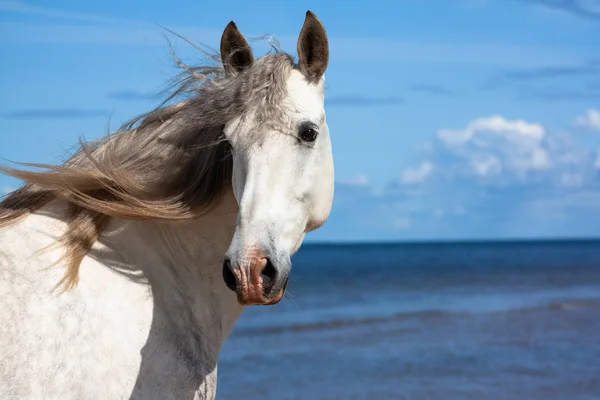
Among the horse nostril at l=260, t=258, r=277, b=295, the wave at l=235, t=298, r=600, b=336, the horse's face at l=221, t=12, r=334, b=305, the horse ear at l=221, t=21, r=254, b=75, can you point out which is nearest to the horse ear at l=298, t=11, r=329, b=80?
the horse's face at l=221, t=12, r=334, b=305

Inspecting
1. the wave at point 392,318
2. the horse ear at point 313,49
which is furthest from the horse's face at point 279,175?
the wave at point 392,318

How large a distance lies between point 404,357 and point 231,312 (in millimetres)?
9633

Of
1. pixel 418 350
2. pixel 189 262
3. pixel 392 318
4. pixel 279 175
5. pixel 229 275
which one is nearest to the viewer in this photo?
pixel 229 275

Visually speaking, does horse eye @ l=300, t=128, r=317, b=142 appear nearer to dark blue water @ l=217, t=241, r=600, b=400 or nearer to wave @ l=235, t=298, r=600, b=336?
dark blue water @ l=217, t=241, r=600, b=400

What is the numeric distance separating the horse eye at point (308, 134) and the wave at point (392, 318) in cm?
1237

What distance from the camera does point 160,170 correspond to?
2.81 metres

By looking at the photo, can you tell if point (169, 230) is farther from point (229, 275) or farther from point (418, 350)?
point (418, 350)

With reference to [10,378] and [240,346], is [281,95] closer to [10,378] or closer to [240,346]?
[10,378]

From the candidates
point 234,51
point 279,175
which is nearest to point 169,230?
point 279,175

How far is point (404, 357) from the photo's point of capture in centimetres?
1212

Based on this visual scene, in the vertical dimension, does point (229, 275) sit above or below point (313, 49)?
below

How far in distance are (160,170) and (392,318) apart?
1553cm

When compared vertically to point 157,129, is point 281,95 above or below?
above

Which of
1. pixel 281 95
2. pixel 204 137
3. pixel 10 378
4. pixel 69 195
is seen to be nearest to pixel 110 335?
pixel 10 378
